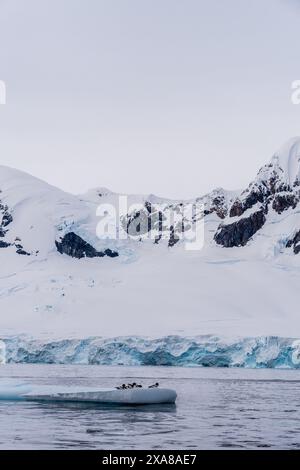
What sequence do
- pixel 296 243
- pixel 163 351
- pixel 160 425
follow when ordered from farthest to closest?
pixel 296 243 → pixel 163 351 → pixel 160 425

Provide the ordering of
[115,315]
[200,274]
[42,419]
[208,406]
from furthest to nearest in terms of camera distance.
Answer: [200,274] → [115,315] → [208,406] → [42,419]

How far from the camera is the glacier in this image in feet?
337

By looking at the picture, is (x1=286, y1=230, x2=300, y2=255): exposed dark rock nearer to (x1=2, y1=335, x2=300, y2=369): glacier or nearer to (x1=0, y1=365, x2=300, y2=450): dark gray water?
(x1=2, y1=335, x2=300, y2=369): glacier

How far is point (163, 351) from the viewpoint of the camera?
108000mm

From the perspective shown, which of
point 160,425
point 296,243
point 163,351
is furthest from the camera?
point 296,243

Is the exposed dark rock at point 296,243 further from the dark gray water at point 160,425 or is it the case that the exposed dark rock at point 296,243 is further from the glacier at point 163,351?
the dark gray water at point 160,425

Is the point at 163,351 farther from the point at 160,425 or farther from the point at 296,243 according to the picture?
the point at 296,243

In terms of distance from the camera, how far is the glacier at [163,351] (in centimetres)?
10262

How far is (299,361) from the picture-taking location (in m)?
103

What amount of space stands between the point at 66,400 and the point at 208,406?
299 inches

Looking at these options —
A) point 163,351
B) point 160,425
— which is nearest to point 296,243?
point 163,351

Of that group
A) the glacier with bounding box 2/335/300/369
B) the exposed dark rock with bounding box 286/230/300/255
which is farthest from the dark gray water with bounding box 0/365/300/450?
the exposed dark rock with bounding box 286/230/300/255
